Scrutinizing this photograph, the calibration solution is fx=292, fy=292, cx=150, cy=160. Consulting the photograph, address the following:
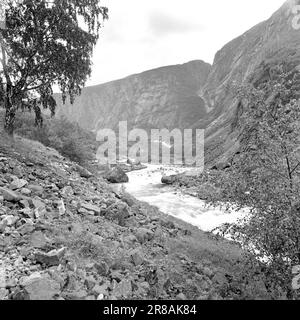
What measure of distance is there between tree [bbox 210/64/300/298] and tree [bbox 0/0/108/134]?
31.3ft

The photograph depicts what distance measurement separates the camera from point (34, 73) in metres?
15.2

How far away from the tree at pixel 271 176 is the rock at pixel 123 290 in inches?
154

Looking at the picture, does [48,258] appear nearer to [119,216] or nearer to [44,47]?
[119,216]

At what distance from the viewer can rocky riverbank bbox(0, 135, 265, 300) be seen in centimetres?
709

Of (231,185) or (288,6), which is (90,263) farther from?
(288,6)

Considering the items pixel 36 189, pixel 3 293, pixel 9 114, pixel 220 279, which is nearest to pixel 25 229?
pixel 3 293

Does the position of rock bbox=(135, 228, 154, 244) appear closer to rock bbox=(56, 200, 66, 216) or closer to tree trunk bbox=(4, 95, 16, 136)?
rock bbox=(56, 200, 66, 216)

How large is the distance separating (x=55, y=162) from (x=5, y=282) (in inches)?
437

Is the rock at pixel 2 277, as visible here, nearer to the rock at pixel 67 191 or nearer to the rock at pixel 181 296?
the rock at pixel 181 296

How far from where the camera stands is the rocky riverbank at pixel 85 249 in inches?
279

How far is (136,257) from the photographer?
31.8 feet

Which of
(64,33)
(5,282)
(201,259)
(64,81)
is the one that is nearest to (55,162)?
(64,81)

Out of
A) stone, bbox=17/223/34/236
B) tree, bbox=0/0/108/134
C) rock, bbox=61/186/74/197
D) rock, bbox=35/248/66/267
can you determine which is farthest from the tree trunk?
rock, bbox=35/248/66/267
